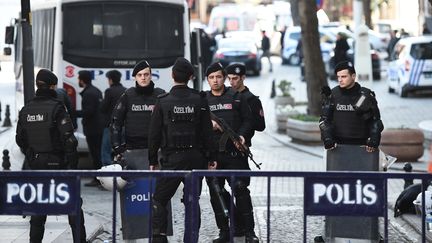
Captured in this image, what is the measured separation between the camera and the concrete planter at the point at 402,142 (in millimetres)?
20453

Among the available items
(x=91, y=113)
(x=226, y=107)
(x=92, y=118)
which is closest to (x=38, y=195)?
(x=226, y=107)

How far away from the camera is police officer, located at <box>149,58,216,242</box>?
1089 centimetres

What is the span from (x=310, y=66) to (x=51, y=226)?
14.2m

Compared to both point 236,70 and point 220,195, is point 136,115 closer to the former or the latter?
point 220,195

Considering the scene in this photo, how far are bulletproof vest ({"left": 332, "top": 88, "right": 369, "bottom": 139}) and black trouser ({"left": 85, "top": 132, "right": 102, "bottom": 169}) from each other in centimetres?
690

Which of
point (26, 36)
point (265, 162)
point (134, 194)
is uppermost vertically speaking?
point (26, 36)

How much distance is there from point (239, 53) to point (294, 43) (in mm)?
4935

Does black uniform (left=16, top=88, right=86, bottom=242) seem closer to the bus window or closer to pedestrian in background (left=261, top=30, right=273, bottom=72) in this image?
the bus window

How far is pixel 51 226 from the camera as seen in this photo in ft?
43.1

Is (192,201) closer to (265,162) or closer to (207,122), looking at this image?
(207,122)

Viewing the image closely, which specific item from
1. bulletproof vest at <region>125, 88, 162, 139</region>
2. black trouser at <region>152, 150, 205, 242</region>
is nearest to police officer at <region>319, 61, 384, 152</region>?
black trouser at <region>152, 150, 205, 242</region>

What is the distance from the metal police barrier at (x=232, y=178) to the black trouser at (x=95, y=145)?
347 inches

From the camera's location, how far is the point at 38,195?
922 centimetres

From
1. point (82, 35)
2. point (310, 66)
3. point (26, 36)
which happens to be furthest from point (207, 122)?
point (310, 66)
